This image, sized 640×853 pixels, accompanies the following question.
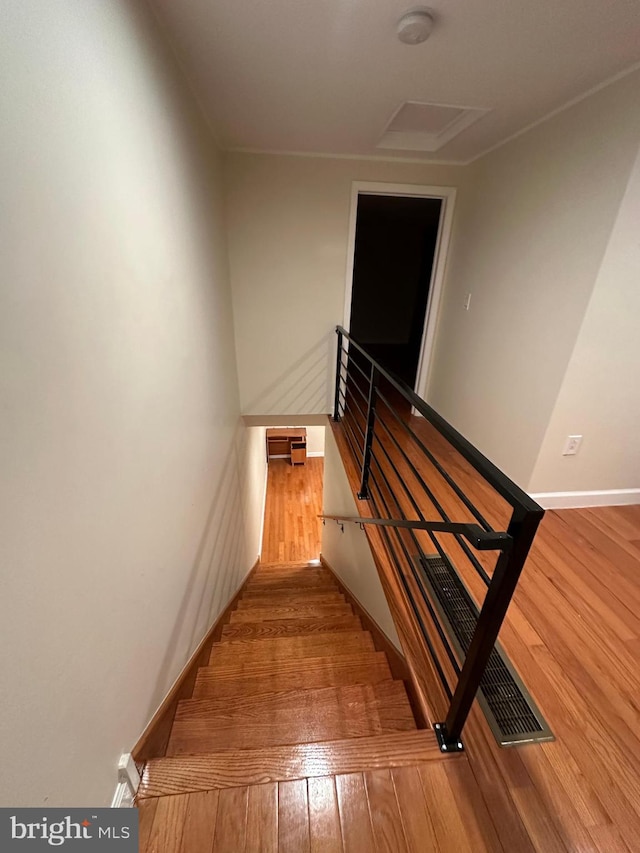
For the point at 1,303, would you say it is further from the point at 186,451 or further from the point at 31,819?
the point at 186,451

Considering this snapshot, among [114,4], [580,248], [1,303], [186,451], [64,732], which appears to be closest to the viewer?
[1,303]

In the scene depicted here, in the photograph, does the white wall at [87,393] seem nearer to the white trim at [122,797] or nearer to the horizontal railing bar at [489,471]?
the white trim at [122,797]

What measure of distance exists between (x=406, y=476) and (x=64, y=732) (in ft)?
6.78

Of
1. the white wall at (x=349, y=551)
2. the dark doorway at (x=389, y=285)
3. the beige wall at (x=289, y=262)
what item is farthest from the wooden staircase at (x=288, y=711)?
the dark doorway at (x=389, y=285)

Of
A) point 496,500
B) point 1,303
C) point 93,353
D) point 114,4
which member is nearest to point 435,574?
point 496,500

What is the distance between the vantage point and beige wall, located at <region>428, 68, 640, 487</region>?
5.08 ft

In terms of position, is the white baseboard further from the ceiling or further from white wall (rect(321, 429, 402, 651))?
the ceiling

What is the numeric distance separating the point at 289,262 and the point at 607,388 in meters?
2.31

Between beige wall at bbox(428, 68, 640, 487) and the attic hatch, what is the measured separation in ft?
1.23

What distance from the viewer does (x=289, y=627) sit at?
2.01m

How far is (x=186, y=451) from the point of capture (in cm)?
150

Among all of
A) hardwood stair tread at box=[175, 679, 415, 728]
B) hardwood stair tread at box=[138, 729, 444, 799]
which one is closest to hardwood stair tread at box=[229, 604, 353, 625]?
hardwood stair tread at box=[175, 679, 415, 728]

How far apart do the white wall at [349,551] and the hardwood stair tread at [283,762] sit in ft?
1.36

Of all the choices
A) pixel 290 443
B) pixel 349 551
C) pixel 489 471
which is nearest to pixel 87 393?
pixel 489 471
